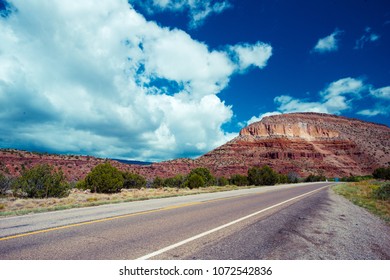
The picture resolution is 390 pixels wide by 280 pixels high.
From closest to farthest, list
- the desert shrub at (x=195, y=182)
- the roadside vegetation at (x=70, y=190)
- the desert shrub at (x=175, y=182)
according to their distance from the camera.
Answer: the roadside vegetation at (x=70, y=190) < the desert shrub at (x=195, y=182) < the desert shrub at (x=175, y=182)

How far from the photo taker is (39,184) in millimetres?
21547

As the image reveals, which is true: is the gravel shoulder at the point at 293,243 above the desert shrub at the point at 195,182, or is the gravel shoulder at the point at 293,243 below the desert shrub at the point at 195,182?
below

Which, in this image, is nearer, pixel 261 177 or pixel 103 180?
pixel 103 180

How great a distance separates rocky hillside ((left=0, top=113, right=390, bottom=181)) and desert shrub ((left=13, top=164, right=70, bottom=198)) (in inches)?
1601

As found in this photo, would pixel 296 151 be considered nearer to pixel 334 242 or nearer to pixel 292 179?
pixel 292 179

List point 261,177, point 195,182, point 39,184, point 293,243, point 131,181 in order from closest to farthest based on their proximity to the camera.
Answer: point 293,243 < point 39,184 < point 195,182 < point 131,181 < point 261,177

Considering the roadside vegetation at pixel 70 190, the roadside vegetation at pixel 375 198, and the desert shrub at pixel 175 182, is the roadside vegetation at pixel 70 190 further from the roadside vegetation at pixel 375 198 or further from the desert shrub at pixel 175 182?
the roadside vegetation at pixel 375 198

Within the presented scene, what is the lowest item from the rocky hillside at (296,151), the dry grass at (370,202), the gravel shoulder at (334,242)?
the gravel shoulder at (334,242)

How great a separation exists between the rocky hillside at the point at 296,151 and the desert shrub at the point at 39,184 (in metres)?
40.7

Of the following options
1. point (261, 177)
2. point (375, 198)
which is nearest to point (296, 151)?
point (261, 177)

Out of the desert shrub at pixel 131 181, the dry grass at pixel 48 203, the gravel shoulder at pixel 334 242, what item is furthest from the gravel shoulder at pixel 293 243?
the desert shrub at pixel 131 181

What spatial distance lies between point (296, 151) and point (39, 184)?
367ft

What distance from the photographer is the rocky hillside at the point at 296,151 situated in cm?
9072
